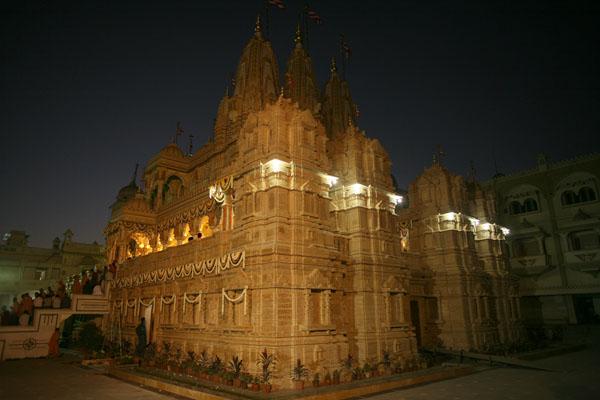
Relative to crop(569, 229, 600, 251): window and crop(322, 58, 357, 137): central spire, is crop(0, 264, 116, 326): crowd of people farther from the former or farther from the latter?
crop(569, 229, 600, 251): window

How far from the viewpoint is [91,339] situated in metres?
27.5

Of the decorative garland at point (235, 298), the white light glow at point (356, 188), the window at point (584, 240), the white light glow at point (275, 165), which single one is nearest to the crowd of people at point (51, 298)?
the decorative garland at point (235, 298)

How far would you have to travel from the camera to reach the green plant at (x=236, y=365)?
15.5m

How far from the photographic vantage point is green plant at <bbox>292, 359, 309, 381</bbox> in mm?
15234

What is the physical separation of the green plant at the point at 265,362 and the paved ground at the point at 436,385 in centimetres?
338

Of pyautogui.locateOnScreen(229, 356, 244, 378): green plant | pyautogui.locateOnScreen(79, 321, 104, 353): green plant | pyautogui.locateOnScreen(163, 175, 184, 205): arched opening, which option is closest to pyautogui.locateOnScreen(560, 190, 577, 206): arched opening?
pyautogui.locateOnScreen(163, 175, 184, 205): arched opening

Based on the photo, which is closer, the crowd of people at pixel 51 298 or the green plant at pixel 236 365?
the green plant at pixel 236 365

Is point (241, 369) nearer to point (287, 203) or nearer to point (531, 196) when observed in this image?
point (287, 203)

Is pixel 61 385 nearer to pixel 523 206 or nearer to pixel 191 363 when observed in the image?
pixel 191 363

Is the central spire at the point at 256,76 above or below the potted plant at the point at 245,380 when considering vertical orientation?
above

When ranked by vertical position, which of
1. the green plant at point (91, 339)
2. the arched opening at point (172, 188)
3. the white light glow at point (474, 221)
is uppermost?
the arched opening at point (172, 188)

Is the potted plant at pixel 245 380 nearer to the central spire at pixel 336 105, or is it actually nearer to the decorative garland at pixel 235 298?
the decorative garland at pixel 235 298

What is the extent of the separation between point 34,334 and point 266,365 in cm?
1945

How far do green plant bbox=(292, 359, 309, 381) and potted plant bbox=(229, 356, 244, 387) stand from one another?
2.14 metres
